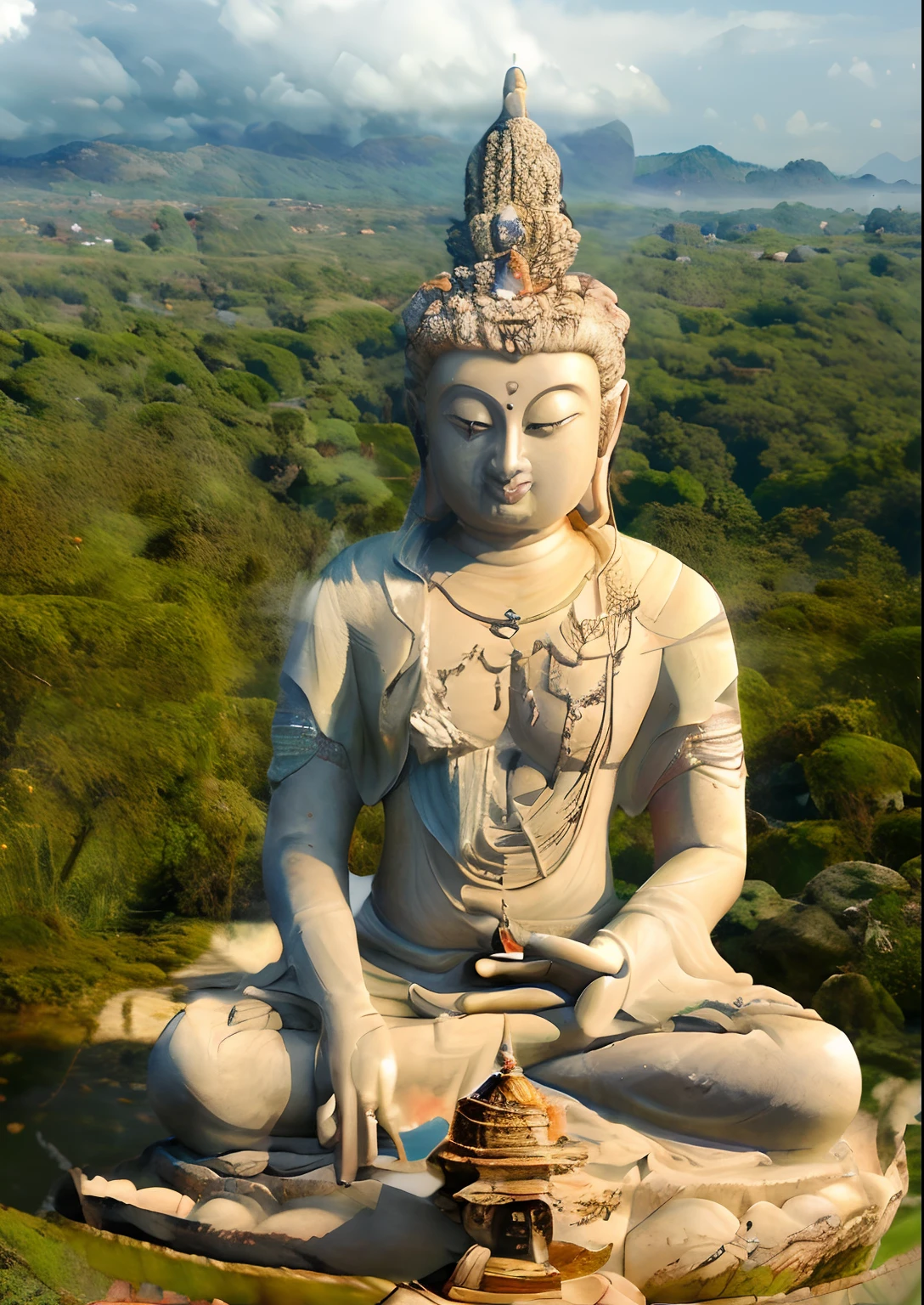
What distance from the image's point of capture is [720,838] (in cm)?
427

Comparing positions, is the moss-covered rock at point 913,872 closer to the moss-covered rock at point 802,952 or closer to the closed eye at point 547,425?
the moss-covered rock at point 802,952

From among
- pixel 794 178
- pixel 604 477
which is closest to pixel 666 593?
pixel 604 477

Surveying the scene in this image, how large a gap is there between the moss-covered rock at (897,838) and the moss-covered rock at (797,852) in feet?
0.25

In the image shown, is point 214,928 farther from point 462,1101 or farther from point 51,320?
point 51,320

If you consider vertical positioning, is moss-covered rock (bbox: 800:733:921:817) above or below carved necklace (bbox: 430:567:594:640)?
below

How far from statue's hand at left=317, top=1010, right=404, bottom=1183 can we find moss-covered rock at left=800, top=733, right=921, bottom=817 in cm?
188

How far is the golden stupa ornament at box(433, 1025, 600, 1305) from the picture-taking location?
3701 mm

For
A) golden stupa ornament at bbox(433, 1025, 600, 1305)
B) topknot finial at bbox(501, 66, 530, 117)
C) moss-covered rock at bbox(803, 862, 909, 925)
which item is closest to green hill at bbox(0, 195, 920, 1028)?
moss-covered rock at bbox(803, 862, 909, 925)

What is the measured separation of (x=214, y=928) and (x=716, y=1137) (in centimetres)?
175

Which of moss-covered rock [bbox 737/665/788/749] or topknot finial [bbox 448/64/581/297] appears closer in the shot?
topknot finial [bbox 448/64/581/297]

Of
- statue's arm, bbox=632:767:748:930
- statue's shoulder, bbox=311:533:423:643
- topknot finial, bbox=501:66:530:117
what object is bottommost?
statue's arm, bbox=632:767:748:930

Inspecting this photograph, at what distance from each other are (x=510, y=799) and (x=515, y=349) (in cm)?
105

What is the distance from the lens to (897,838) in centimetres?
527

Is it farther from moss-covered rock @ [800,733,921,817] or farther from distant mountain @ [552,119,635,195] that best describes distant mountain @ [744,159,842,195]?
moss-covered rock @ [800,733,921,817]
